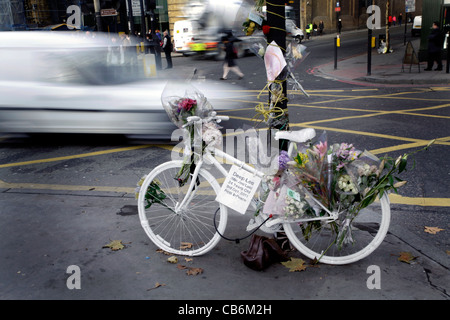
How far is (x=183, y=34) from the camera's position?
28.5 meters

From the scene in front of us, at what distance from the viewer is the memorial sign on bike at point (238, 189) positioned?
378 centimetres

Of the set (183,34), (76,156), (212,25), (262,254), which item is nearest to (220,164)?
(262,254)

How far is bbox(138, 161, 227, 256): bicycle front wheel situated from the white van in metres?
24.5

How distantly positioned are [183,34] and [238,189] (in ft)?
85.1

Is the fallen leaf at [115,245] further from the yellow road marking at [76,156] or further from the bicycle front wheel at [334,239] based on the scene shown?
the yellow road marking at [76,156]

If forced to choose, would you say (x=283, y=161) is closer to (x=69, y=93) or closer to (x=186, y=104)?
(x=186, y=104)

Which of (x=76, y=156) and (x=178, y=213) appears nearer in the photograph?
(x=178, y=213)

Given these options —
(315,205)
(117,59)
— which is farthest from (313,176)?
(117,59)

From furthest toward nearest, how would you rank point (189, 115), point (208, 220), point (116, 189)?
point (116, 189), point (208, 220), point (189, 115)

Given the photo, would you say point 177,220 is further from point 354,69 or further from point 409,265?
point 354,69

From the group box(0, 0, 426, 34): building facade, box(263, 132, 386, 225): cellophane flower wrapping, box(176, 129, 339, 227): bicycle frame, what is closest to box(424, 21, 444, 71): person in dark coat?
box(0, 0, 426, 34): building facade

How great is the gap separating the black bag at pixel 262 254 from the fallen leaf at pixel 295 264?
0.07 meters

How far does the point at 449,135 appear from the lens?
753 cm
